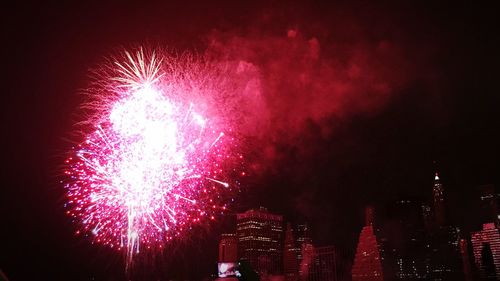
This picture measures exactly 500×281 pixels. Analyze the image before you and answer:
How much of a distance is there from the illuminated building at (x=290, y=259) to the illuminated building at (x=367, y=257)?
789 inches

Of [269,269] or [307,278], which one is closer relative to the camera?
[269,269]

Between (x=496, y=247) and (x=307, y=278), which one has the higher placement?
(x=496, y=247)

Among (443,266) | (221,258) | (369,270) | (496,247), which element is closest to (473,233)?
(496,247)

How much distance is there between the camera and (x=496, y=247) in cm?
11331

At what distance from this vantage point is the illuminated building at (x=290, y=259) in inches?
3706

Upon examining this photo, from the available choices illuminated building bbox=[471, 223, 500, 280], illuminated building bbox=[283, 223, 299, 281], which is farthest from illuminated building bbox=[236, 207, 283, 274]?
illuminated building bbox=[471, 223, 500, 280]

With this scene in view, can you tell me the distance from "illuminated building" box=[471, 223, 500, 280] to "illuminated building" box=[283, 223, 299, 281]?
4710 cm

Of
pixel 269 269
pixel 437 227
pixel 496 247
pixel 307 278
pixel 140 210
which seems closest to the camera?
pixel 140 210

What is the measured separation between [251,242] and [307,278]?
30.3 m

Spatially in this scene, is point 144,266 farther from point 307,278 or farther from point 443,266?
point 443,266

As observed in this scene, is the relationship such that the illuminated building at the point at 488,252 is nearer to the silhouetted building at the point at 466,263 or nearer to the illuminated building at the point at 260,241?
the silhouetted building at the point at 466,263

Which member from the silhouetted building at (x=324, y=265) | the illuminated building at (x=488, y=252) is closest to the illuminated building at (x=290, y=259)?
the silhouetted building at (x=324, y=265)

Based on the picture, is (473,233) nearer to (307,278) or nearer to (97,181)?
(307,278)

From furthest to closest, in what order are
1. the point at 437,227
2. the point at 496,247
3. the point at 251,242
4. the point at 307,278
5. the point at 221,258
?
the point at 437,227 < the point at 496,247 < the point at 307,278 < the point at 251,242 < the point at 221,258
